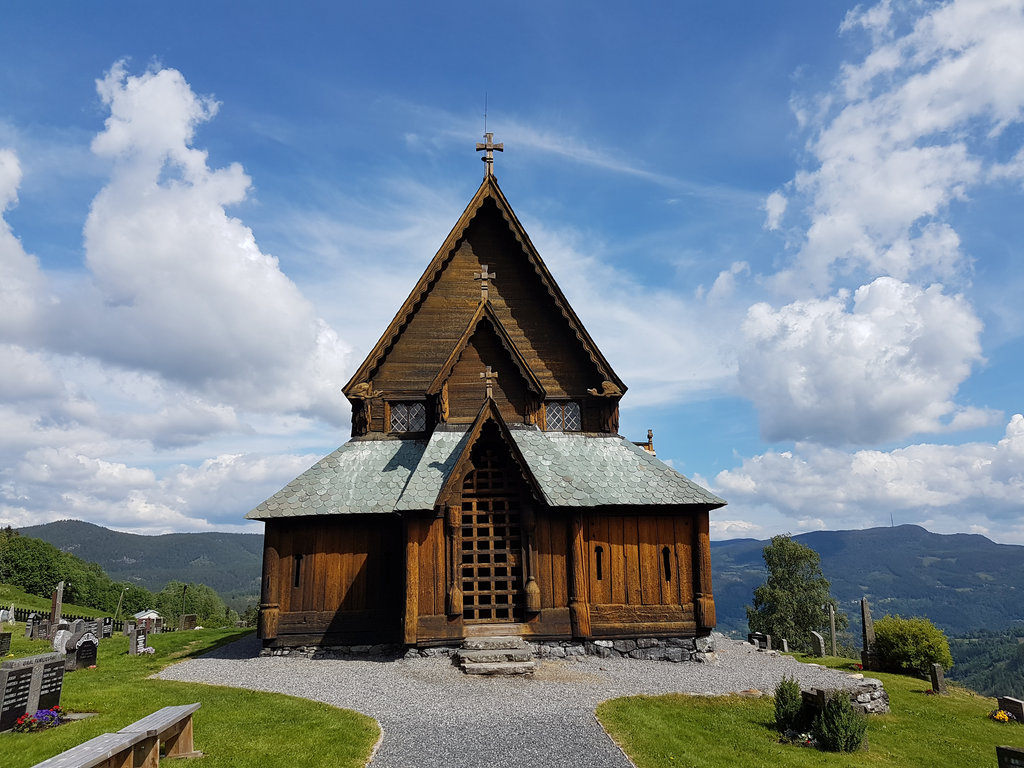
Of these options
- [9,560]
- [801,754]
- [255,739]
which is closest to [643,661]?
[801,754]

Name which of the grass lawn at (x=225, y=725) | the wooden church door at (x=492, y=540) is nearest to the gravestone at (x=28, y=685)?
the grass lawn at (x=225, y=725)

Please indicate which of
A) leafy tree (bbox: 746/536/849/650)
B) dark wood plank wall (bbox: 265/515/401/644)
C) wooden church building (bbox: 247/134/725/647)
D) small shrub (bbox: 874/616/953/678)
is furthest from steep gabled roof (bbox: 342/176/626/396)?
leafy tree (bbox: 746/536/849/650)

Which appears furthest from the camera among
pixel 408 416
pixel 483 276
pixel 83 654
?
pixel 483 276

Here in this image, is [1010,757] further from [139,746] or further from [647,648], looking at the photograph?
[139,746]

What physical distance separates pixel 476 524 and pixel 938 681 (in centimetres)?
1311

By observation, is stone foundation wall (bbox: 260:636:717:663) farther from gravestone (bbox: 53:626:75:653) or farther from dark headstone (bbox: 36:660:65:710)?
dark headstone (bbox: 36:660:65:710)

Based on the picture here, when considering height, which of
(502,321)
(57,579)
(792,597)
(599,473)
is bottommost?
(57,579)

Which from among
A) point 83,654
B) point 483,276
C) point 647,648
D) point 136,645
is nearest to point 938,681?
point 647,648

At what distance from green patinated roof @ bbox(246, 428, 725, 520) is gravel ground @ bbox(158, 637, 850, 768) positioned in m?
4.21

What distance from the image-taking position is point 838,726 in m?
11.7

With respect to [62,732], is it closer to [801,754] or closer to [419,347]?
[801,754]

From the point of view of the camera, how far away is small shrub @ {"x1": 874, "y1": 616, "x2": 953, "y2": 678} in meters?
19.9

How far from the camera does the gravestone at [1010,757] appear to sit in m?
8.73

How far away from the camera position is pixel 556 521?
19.2 m
